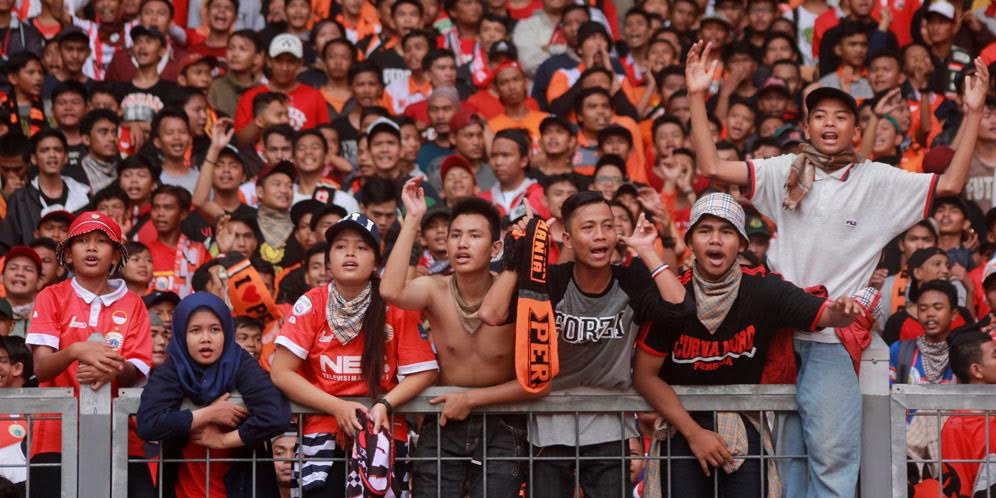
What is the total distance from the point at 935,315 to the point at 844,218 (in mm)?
2738

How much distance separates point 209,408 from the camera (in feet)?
21.0

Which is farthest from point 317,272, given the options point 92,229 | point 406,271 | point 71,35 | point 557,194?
point 71,35

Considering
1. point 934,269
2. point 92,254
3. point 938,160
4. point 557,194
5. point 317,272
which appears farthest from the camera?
point 938,160

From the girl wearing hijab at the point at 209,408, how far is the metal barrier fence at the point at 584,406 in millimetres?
97

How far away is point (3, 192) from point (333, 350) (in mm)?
5737

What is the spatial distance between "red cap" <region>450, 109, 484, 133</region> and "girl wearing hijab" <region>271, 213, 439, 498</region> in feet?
16.7

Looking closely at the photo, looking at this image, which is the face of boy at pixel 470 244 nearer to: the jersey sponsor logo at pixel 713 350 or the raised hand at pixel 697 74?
the jersey sponsor logo at pixel 713 350

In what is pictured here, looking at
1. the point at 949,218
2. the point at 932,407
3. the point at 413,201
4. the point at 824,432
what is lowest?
the point at 824,432

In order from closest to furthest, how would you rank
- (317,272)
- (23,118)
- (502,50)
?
(317,272), (23,118), (502,50)

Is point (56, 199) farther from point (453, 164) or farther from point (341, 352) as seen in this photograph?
point (341, 352)

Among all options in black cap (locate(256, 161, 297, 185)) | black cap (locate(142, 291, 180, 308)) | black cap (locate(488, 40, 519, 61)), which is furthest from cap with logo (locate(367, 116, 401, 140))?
black cap (locate(142, 291, 180, 308))

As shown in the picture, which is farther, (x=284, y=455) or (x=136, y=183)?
(x=136, y=183)

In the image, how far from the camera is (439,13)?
49.0ft

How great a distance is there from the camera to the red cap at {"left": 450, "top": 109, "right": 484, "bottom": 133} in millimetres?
12055
